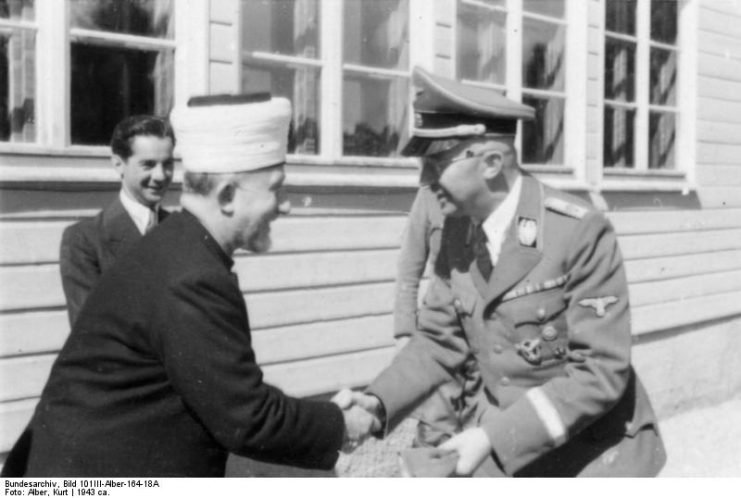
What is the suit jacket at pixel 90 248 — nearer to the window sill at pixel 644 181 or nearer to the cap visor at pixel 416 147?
the cap visor at pixel 416 147

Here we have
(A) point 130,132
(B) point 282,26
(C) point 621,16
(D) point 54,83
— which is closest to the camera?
(A) point 130,132

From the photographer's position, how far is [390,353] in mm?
5227

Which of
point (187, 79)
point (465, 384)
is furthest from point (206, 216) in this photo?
point (187, 79)

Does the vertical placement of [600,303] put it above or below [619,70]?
below

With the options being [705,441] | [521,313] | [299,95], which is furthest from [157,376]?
[705,441]

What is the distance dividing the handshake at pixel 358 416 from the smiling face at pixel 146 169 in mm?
1158

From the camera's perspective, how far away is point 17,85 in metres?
3.70

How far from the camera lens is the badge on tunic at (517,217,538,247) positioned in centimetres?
274

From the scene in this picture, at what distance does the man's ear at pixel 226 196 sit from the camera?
2.39 metres

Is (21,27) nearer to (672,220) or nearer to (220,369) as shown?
(220,369)

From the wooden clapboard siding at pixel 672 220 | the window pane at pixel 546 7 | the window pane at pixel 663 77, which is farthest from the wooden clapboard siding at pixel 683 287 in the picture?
the window pane at pixel 546 7

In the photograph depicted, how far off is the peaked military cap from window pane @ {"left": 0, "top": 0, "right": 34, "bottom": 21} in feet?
5.44

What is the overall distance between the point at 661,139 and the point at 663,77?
476 mm

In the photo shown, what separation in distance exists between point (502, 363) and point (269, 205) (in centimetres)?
86
